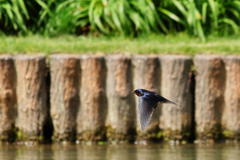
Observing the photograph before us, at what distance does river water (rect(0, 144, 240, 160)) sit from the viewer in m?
4.82

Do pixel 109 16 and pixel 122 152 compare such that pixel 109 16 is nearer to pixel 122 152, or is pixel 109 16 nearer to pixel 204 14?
pixel 204 14

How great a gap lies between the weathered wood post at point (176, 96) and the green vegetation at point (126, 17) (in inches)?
62.2

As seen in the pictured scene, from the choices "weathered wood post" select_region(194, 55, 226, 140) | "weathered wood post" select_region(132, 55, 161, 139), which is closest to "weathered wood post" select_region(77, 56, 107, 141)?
"weathered wood post" select_region(132, 55, 161, 139)

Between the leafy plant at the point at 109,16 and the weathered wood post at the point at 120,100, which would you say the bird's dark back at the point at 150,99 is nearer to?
the weathered wood post at the point at 120,100

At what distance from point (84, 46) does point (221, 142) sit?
7.44 ft

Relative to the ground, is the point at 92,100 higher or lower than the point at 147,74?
lower

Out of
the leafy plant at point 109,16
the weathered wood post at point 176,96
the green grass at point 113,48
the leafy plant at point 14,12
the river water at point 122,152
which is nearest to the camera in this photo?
the river water at point 122,152

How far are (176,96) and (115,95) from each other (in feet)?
2.61

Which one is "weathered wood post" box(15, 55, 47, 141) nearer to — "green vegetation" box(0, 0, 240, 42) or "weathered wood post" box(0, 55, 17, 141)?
"weathered wood post" box(0, 55, 17, 141)

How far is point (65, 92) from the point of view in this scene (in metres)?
5.52

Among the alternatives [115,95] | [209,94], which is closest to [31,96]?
[115,95]

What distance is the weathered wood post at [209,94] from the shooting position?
548cm

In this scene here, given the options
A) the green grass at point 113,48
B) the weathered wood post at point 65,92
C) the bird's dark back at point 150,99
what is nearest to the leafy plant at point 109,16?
the green grass at point 113,48

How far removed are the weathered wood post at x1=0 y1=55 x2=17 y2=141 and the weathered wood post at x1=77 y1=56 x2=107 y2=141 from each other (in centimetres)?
90
